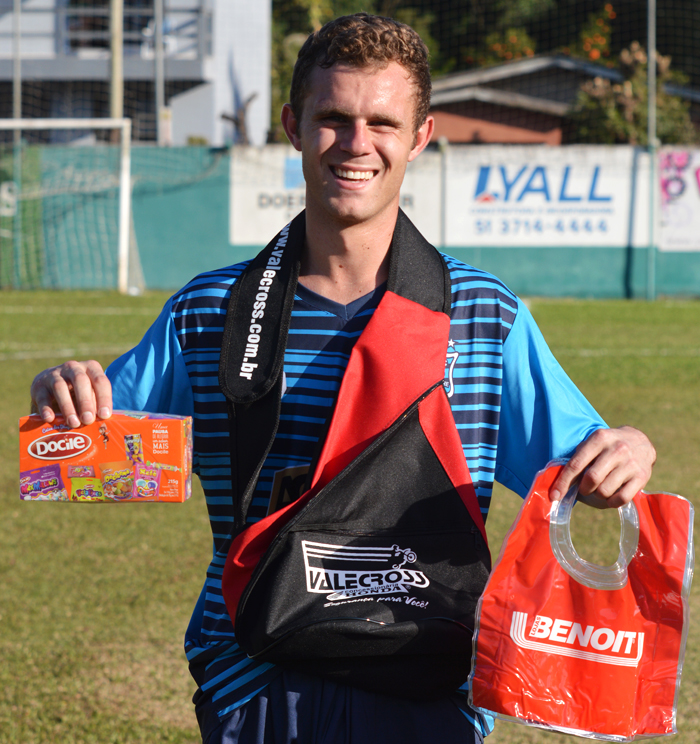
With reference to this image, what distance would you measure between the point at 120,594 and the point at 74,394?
277 centimetres

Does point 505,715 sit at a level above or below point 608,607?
below

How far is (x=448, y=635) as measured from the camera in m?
1.70

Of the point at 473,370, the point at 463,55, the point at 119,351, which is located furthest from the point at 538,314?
the point at 463,55

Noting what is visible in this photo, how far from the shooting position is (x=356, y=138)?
1.90 metres

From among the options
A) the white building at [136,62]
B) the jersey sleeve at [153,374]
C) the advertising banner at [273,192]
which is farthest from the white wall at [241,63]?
the jersey sleeve at [153,374]

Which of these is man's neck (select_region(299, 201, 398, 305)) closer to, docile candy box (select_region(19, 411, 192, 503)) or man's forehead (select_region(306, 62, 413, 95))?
man's forehead (select_region(306, 62, 413, 95))

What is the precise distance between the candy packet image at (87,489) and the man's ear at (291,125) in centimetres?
77

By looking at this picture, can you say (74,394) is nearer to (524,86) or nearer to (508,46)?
(524,86)

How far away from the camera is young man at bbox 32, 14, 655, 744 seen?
72.4 inches

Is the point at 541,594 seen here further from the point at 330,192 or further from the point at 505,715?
the point at 330,192

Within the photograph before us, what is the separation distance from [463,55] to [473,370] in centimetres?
3522

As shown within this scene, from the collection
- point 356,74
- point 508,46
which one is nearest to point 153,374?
point 356,74

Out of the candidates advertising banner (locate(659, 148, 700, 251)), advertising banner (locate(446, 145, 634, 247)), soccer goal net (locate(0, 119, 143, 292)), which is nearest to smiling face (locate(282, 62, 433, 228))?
advertising banner (locate(446, 145, 634, 247))

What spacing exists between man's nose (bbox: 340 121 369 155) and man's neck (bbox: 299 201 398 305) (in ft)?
0.46
